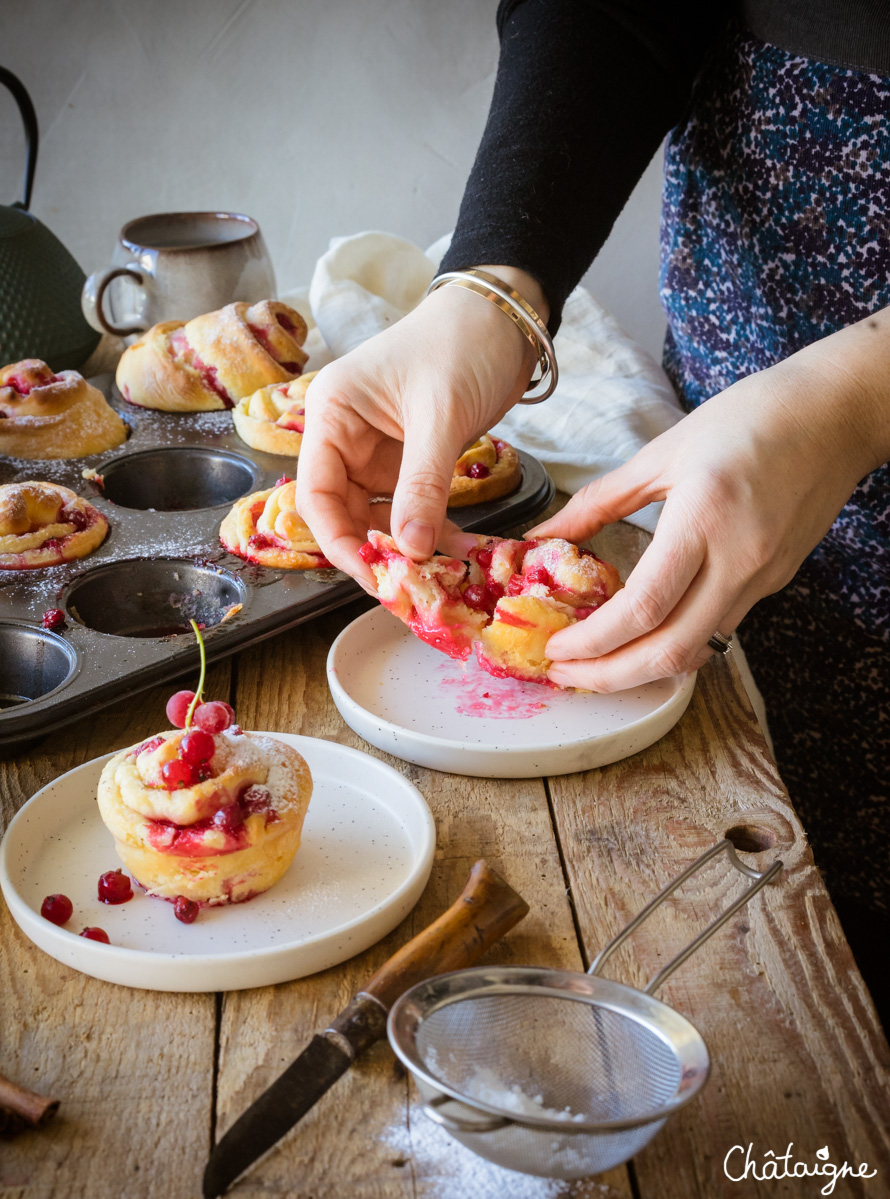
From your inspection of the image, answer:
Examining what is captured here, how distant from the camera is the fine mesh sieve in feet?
2.98

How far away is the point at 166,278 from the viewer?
8.90 feet

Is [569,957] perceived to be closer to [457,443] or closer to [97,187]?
[457,443]

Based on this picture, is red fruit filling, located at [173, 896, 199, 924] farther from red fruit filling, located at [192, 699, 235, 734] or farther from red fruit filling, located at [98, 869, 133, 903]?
red fruit filling, located at [192, 699, 235, 734]

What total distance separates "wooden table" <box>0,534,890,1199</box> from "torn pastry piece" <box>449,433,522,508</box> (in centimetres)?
77

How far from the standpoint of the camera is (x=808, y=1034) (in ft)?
3.71

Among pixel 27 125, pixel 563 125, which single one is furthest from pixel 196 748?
pixel 27 125

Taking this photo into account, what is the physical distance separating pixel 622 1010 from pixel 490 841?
43cm

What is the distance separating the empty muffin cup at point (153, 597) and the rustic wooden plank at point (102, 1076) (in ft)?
2.67

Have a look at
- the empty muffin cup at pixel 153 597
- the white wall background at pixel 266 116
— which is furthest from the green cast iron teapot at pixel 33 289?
the empty muffin cup at pixel 153 597

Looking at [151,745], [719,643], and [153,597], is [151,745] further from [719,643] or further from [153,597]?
[719,643]

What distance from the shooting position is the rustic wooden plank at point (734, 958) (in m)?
1.02

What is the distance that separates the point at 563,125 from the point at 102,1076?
1700 mm

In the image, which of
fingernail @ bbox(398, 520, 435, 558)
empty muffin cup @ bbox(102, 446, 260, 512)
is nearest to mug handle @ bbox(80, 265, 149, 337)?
empty muffin cup @ bbox(102, 446, 260, 512)

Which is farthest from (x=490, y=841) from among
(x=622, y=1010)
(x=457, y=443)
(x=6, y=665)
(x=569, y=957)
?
(x=6, y=665)
